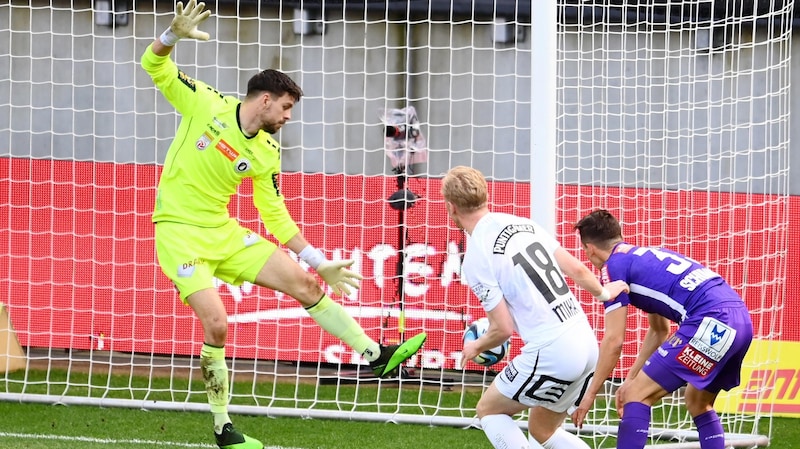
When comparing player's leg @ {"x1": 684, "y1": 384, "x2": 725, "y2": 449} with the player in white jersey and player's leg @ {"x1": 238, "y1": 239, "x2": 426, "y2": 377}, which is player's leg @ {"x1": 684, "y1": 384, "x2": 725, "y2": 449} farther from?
player's leg @ {"x1": 238, "y1": 239, "x2": 426, "y2": 377}

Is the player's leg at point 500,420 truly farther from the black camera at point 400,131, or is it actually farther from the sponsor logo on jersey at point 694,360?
the black camera at point 400,131

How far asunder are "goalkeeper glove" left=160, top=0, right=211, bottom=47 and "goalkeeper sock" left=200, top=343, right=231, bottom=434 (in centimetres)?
164

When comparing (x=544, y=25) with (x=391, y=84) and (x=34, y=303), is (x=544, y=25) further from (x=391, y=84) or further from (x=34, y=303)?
(x=34, y=303)

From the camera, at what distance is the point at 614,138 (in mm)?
9227

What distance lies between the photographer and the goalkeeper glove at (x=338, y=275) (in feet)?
20.4

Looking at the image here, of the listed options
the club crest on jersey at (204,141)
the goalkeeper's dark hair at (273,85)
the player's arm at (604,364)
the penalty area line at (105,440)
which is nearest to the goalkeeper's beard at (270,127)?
the goalkeeper's dark hair at (273,85)

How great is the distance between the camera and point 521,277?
15.7 ft

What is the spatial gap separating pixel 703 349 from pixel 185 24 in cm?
309

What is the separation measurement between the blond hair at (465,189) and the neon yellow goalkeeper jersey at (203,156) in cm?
161

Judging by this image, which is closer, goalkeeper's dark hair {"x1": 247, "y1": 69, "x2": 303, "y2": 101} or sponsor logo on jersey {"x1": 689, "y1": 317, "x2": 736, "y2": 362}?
sponsor logo on jersey {"x1": 689, "y1": 317, "x2": 736, "y2": 362}

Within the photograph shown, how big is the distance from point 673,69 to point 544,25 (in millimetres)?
3218

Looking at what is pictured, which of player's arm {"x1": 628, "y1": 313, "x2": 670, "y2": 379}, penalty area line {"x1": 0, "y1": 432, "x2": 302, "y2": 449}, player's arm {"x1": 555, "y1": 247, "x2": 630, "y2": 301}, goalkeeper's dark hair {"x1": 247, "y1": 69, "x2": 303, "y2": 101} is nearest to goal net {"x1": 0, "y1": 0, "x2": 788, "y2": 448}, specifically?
penalty area line {"x1": 0, "y1": 432, "x2": 302, "y2": 449}

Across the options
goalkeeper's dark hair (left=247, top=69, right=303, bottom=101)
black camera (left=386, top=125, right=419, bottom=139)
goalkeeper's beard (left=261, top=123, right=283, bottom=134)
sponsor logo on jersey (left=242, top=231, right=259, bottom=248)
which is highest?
goalkeeper's dark hair (left=247, top=69, right=303, bottom=101)

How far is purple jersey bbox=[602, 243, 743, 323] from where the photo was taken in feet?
18.0
